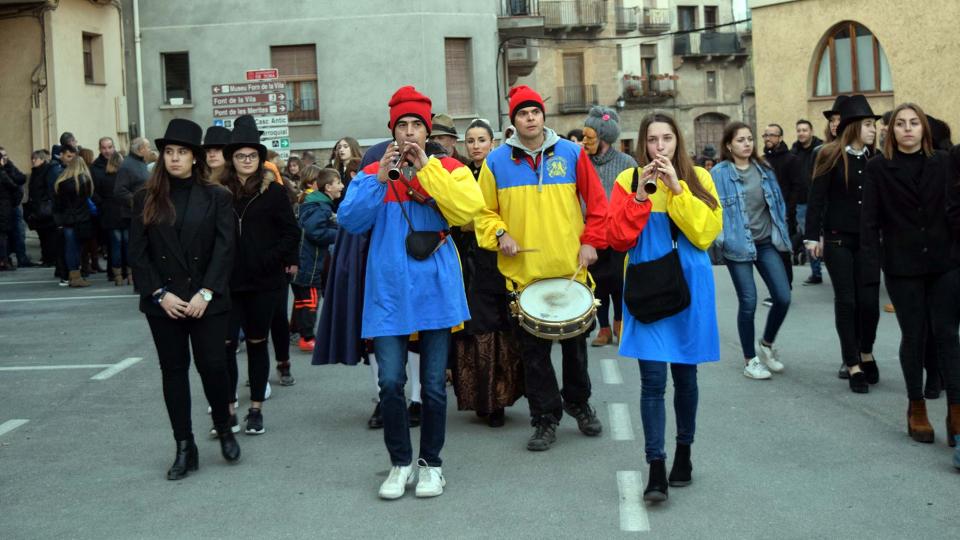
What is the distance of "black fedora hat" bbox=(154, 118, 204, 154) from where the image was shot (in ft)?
24.1

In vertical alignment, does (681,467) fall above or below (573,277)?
below

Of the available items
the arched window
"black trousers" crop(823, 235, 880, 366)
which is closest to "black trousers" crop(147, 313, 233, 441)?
"black trousers" crop(823, 235, 880, 366)

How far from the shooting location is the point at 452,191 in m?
6.69

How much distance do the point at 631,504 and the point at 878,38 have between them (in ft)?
72.6

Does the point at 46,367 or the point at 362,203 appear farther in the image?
the point at 46,367

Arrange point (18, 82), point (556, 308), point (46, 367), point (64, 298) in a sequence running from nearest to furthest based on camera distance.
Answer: point (556, 308), point (46, 367), point (64, 298), point (18, 82)

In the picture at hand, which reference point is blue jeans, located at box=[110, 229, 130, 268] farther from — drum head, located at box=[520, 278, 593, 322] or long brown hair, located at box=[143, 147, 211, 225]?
drum head, located at box=[520, 278, 593, 322]

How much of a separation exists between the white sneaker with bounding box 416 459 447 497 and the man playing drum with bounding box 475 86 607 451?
3.69 feet

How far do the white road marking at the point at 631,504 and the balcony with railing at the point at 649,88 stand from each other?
56.8 meters

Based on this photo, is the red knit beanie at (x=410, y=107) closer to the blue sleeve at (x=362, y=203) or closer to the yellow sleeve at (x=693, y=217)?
the blue sleeve at (x=362, y=203)

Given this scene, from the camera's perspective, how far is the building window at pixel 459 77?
33.8m

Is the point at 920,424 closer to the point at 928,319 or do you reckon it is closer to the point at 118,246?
the point at 928,319

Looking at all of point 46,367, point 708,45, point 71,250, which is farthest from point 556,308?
point 708,45

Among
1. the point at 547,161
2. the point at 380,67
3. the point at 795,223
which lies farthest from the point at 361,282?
the point at 380,67
